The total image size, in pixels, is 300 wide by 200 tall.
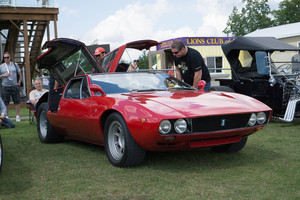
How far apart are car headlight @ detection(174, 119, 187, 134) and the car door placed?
1.25m

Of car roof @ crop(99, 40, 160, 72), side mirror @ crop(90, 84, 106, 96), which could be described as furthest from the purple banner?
side mirror @ crop(90, 84, 106, 96)

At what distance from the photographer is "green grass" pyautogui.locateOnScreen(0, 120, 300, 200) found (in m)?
3.31

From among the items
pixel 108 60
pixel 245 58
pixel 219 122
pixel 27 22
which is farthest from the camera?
pixel 27 22

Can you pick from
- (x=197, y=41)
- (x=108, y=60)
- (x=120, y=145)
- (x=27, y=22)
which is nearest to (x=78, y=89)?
(x=120, y=145)

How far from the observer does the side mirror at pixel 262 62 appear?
8125 mm

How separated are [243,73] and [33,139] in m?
4.91

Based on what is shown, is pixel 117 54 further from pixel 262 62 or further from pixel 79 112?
pixel 262 62

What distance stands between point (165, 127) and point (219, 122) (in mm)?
613

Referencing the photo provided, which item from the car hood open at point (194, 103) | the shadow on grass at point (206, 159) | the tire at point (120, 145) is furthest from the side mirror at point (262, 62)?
the tire at point (120, 145)

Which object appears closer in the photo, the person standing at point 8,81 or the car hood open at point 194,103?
the car hood open at point 194,103

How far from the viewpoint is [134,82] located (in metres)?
5.20

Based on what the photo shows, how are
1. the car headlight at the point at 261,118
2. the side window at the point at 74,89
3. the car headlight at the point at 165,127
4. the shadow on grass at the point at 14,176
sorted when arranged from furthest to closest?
1. the side window at the point at 74,89
2. the car headlight at the point at 261,118
3. the car headlight at the point at 165,127
4. the shadow on grass at the point at 14,176

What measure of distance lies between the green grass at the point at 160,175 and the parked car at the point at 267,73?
2290 mm

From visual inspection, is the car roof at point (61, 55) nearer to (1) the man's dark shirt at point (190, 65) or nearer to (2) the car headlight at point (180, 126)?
(1) the man's dark shirt at point (190, 65)
